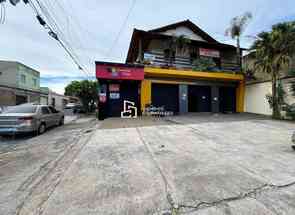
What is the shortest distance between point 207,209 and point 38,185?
9.15 ft

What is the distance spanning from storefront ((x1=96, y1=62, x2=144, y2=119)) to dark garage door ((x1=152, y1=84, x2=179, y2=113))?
158 centimetres

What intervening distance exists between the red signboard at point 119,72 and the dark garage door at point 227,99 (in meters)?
8.81

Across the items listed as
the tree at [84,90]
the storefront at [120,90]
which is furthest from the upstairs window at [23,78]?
the storefront at [120,90]

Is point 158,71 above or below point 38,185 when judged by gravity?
above

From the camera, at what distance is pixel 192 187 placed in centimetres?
245

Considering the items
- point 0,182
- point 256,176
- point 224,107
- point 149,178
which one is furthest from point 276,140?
point 224,107

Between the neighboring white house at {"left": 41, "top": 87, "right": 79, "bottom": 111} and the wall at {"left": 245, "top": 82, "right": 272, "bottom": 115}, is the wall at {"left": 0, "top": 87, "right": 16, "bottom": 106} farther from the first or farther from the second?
the wall at {"left": 245, "top": 82, "right": 272, "bottom": 115}

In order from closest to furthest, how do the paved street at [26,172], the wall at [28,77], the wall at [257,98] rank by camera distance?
the paved street at [26,172] → the wall at [257,98] → the wall at [28,77]

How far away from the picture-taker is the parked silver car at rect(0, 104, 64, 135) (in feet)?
20.9

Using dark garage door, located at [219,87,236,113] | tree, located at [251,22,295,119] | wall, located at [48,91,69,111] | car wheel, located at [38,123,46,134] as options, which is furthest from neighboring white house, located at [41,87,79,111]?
tree, located at [251,22,295,119]

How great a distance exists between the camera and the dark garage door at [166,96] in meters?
12.9

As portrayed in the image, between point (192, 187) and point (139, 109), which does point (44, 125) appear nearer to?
point (139, 109)

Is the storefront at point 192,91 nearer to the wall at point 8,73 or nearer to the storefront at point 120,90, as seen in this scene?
the storefront at point 120,90

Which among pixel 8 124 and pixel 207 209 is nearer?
pixel 207 209
